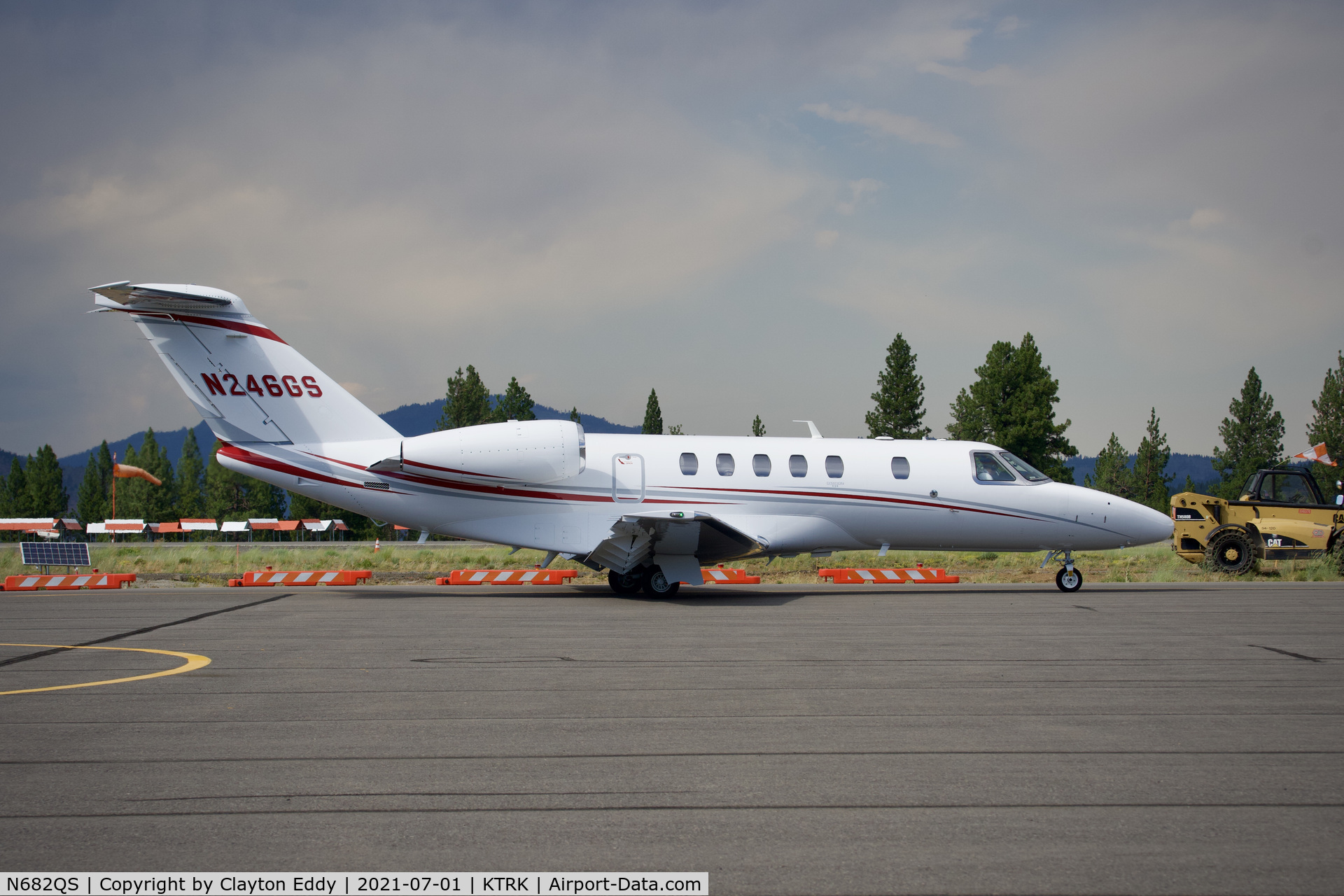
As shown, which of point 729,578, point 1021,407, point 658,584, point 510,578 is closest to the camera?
point 658,584

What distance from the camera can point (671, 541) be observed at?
1587 cm

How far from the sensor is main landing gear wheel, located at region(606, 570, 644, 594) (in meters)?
17.0

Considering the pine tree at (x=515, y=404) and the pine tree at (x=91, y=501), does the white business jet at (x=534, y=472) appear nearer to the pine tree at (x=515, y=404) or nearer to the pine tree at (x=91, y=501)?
the pine tree at (x=515, y=404)

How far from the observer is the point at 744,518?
1670 centimetres

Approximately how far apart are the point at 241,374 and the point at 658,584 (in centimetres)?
815

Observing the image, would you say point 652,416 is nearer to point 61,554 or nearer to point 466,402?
point 466,402

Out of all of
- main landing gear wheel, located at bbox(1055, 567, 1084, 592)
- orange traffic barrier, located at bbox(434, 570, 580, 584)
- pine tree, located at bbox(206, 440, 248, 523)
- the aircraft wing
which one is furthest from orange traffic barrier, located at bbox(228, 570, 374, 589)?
pine tree, located at bbox(206, 440, 248, 523)

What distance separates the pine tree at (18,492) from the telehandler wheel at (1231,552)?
97.1 m

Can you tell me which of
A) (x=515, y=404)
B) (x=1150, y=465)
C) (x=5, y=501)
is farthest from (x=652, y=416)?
(x=5, y=501)

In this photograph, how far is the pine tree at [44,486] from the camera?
86750 mm

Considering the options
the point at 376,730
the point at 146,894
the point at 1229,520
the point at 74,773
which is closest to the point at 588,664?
the point at 376,730

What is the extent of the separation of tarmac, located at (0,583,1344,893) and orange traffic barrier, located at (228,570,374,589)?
7470 millimetres

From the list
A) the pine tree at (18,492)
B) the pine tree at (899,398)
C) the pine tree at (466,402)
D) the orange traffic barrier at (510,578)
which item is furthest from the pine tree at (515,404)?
the pine tree at (18,492)

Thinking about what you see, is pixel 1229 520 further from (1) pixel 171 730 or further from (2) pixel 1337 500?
(1) pixel 171 730
